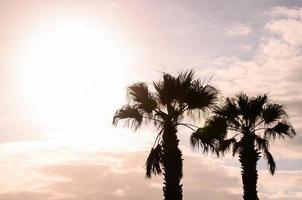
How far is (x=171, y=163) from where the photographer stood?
88.7 ft

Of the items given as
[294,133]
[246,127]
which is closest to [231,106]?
[246,127]

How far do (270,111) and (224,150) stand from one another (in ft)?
13.4

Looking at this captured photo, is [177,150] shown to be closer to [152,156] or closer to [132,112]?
[152,156]

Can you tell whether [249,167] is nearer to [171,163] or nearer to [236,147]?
[236,147]

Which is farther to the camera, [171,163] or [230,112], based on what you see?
[230,112]

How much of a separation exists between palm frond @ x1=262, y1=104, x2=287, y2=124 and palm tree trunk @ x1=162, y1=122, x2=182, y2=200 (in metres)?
10.2

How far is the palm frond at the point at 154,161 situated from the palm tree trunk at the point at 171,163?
45cm

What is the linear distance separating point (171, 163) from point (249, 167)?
9448 mm

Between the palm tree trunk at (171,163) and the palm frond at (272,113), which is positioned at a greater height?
the palm frond at (272,113)

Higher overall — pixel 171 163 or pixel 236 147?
pixel 236 147

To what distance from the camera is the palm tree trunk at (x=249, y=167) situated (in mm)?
34156

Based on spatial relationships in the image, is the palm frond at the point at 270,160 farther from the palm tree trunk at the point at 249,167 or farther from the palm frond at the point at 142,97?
the palm frond at the point at 142,97

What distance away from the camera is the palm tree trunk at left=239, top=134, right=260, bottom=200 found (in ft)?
112

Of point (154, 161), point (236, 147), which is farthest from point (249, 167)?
point (154, 161)
